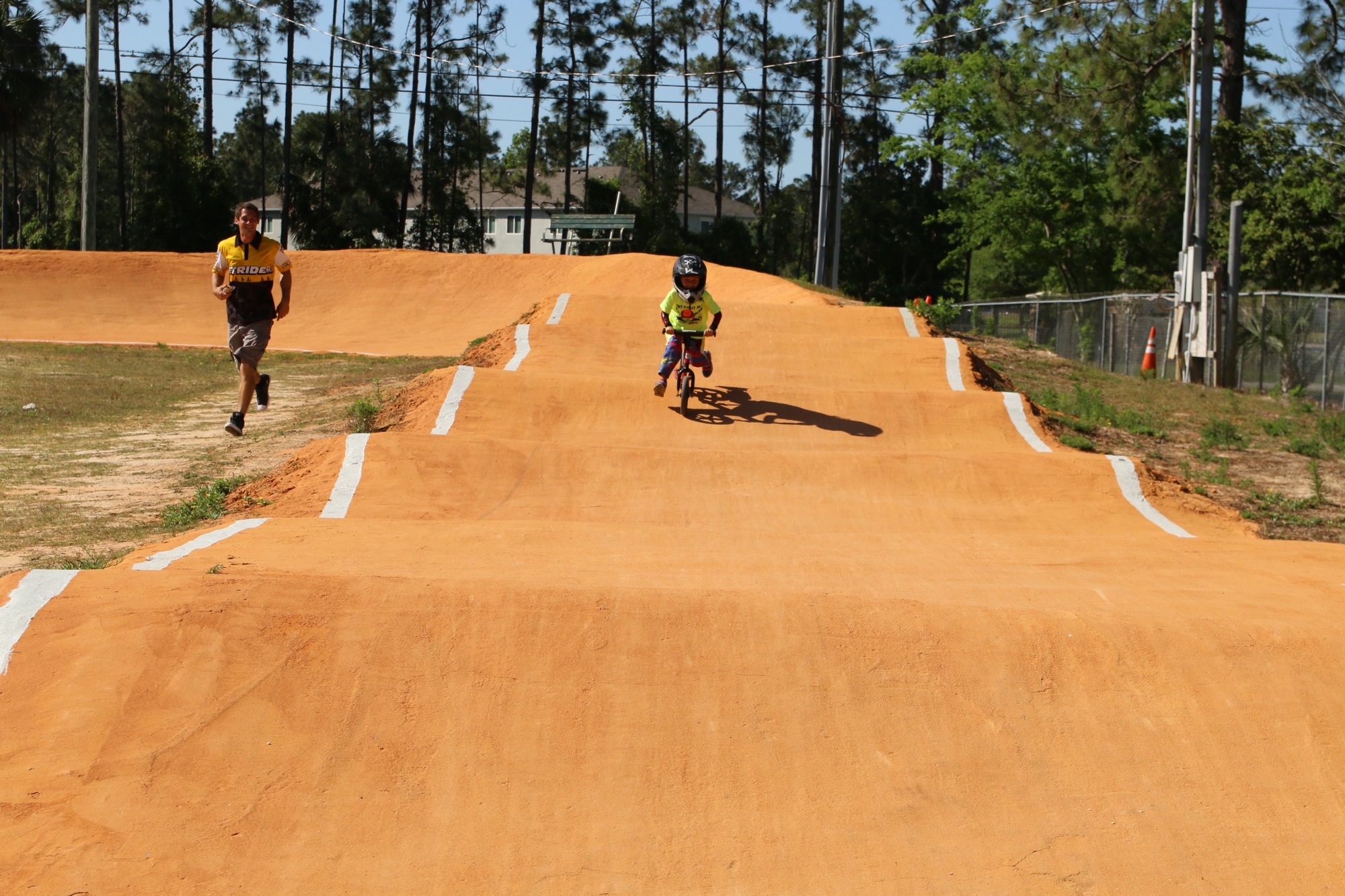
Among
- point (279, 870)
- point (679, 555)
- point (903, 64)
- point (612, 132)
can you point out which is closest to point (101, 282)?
point (679, 555)

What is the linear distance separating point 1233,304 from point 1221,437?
27.1 feet

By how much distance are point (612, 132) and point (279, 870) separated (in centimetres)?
5854

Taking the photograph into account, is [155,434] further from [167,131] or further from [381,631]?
[167,131]

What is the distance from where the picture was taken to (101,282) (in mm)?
29688

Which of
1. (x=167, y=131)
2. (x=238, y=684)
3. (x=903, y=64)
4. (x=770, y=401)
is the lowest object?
(x=238, y=684)

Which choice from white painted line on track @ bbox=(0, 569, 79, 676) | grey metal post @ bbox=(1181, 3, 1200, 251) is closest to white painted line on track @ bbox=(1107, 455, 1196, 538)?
white painted line on track @ bbox=(0, 569, 79, 676)

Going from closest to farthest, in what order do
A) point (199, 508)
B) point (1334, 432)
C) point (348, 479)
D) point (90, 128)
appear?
1. point (199, 508)
2. point (348, 479)
3. point (1334, 432)
4. point (90, 128)

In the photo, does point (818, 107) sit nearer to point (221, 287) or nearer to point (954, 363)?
point (954, 363)

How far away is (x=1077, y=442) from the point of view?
1252 centimetres

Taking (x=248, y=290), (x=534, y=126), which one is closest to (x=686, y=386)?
(x=248, y=290)

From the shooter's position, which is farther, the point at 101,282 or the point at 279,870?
the point at 101,282

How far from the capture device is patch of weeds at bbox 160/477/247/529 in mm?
8102

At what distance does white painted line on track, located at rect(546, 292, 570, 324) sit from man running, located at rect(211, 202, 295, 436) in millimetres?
7212

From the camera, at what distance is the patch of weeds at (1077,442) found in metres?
12.4
